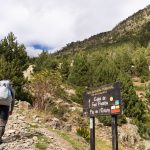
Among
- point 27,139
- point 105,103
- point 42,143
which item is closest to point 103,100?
point 105,103

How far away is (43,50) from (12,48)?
37.6m

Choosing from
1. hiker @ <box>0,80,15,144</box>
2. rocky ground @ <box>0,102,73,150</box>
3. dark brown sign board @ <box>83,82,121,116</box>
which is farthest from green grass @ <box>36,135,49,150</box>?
dark brown sign board @ <box>83,82,121,116</box>

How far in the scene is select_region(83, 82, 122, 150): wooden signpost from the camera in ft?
34.7

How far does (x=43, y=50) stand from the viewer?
6831cm

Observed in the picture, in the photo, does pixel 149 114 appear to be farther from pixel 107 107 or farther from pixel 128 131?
pixel 107 107

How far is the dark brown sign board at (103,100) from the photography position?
1068 centimetres

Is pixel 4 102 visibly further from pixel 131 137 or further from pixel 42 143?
pixel 131 137

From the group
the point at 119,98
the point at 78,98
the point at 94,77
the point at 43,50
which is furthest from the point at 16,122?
the point at 43,50

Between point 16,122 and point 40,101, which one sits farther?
point 40,101

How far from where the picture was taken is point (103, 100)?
11.2m

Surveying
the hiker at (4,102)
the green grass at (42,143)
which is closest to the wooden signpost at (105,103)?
the green grass at (42,143)

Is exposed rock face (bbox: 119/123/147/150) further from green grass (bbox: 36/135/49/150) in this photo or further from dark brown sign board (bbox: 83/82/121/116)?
dark brown sign board (bbox: 83/82/121/116)

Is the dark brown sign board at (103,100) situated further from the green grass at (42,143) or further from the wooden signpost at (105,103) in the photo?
the green grass at (42,143)

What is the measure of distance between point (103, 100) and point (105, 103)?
0.17m
